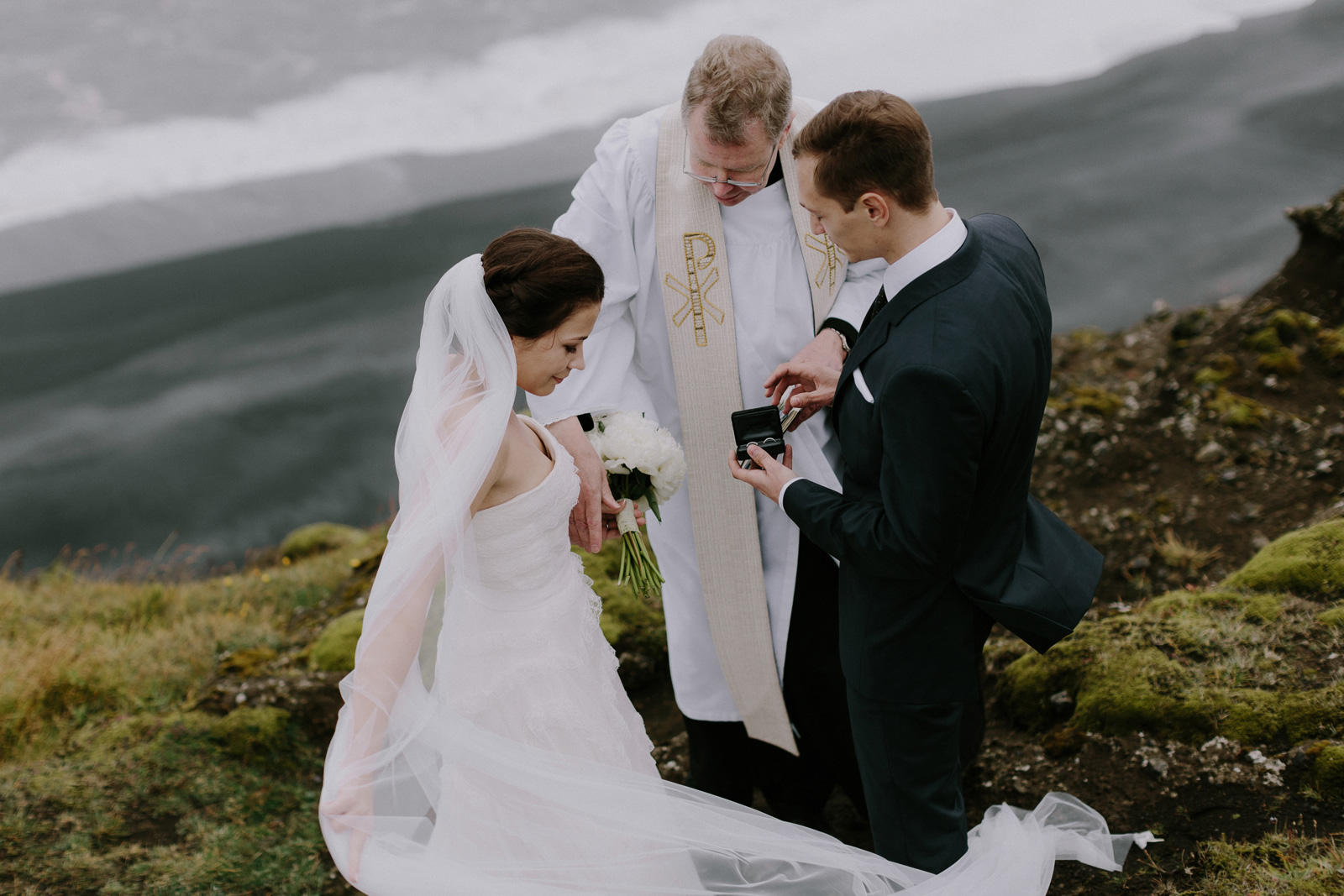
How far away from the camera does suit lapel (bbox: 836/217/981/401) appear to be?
80.5 inches

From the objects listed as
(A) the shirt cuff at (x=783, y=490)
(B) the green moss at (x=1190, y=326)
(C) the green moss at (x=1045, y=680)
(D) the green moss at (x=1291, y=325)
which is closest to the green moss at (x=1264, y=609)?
(C) the green moss at (x=1045, y=680)

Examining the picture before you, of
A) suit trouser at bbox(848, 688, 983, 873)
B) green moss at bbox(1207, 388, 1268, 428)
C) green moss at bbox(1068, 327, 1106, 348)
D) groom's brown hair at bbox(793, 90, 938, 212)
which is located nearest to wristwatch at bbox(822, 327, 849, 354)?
groom's brown hair at bbox(793, 90, 938, 212)

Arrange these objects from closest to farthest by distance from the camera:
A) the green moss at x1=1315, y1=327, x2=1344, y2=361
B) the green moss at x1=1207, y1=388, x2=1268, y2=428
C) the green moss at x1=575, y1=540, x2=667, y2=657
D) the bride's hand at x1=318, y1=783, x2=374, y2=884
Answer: the bride's hand at x1=318, y1=783, x2=374, y2=884, the green moss at x1=575, y1=540, x2=667, y2=657, the green moss at x1=1207, y1=388, x2=1268, y2=428, the green moss at x1=1315, y1=327, x2=1344, y2=361

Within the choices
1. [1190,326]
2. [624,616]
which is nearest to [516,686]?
[624,616]

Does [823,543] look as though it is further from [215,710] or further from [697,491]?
[215,710]

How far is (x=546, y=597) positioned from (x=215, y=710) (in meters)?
3.37

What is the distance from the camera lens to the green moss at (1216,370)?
233 inches

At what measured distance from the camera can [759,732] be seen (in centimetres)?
339

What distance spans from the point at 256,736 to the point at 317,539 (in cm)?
501

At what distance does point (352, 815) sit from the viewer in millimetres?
1868

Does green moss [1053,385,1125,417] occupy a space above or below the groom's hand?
below

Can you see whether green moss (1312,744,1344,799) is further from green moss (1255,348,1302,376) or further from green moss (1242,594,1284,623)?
green moss (1255,348,1302,376)

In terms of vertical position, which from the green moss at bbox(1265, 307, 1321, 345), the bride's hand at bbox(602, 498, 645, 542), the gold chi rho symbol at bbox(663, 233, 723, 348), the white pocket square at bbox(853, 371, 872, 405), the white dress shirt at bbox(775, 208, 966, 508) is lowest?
the green moss at bbox(1265, 307, 1321, 345)

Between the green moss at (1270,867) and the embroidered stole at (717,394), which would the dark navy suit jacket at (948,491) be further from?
the green moss at (1270,867)
